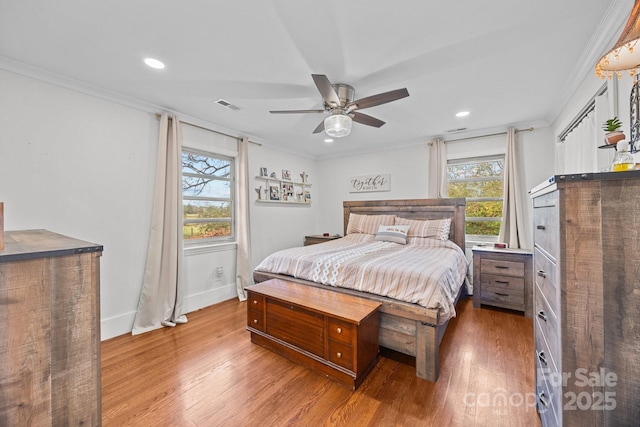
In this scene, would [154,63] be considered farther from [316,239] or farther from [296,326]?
[316,239]

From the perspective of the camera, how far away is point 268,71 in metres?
2.14

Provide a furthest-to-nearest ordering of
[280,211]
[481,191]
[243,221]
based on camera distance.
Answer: [280,211] < [481,191] < [243,221]

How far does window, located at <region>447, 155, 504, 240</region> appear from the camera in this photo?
12.3 ft

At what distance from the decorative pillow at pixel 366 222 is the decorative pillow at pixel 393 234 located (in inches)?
9.2

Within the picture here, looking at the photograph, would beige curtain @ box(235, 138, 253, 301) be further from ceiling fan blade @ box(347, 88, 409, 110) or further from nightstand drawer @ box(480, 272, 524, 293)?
nightstand drawer @ box(480, 272, 524, 293)

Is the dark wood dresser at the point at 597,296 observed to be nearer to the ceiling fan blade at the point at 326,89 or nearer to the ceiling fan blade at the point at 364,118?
the ceiling fan blade at the point at 326,89

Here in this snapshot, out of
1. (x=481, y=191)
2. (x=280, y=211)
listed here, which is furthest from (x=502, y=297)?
(x=280, y=211)

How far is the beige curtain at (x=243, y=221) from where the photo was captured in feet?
12.1

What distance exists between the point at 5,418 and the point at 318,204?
4.94 meters

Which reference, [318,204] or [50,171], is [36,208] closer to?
[50,171]

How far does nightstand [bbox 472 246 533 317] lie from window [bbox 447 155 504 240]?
661 millimetres

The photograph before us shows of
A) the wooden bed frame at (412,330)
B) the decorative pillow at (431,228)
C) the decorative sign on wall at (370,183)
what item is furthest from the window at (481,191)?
the wooden bed frame at (412,330)

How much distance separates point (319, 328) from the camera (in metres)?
1.93

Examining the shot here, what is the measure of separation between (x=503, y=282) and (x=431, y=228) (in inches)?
41.6
